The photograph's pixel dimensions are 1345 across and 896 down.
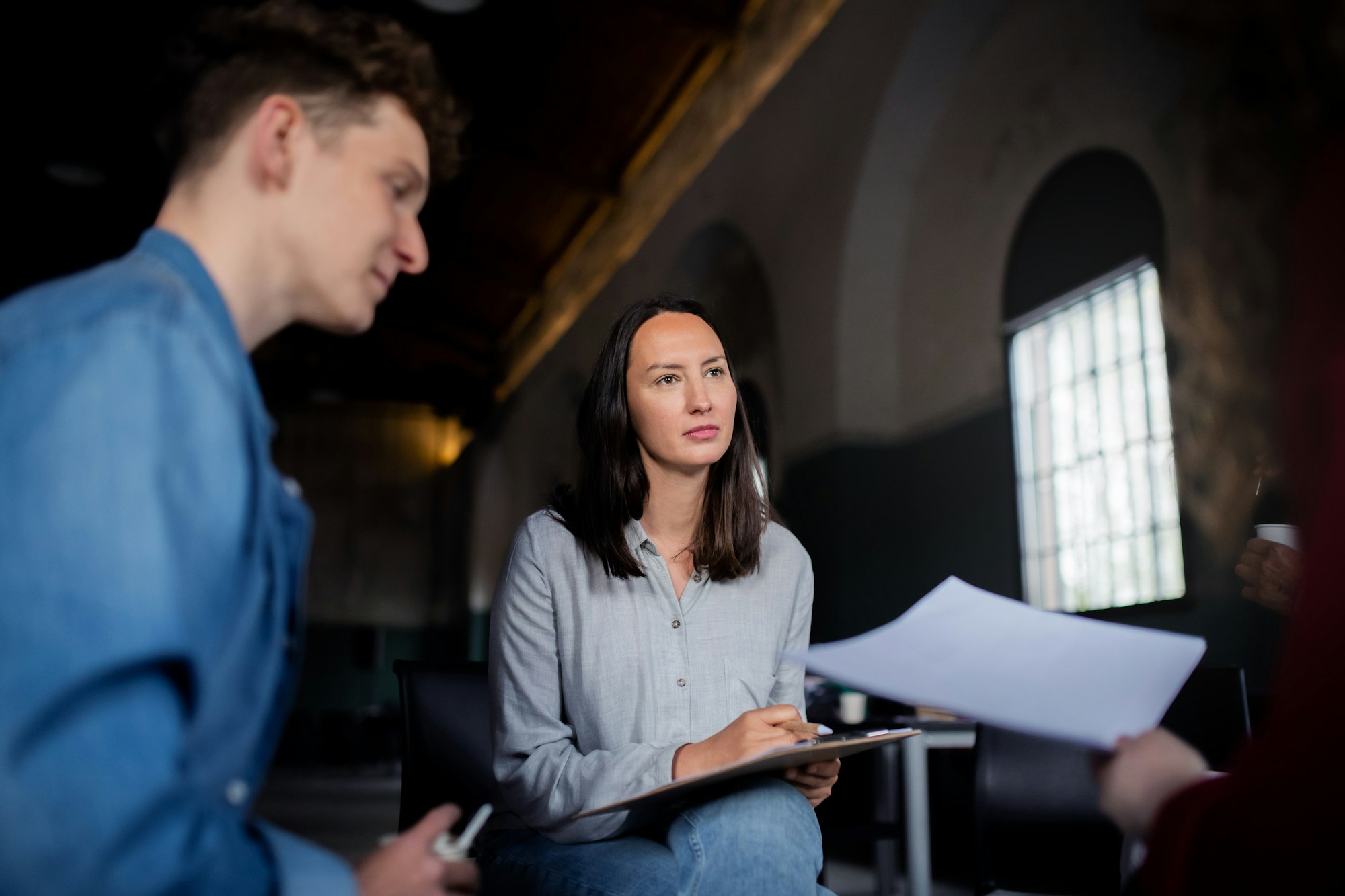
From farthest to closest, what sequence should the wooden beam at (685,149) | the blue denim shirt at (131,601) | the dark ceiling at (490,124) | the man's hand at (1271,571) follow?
the dark ceiling at (490,124) < the wooden beam at (685,149) < the man's hand at (1271,571) < the blue denim shirt at (131,601)

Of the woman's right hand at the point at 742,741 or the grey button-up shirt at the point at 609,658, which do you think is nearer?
the woman's right hand at the point at 742,741

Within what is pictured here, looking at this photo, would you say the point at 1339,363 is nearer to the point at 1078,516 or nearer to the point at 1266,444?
the point at 1266,444

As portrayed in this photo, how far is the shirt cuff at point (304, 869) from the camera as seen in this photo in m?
0.74

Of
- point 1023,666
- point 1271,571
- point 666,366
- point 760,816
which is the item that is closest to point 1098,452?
point 1271,571

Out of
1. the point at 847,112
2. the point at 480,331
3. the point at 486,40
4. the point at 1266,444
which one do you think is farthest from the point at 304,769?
the point at 1266,444

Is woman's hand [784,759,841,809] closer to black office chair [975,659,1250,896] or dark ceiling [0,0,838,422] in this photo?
black office chair [975,659,1250,896]

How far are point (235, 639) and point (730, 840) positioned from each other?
797 mm

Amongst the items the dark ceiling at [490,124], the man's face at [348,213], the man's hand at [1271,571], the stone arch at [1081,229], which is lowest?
the man's hand at [1271,571]

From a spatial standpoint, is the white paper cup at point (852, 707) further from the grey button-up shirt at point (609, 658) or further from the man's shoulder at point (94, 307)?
the man's shoulder at point (94, 307)

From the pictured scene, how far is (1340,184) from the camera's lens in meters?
0.75

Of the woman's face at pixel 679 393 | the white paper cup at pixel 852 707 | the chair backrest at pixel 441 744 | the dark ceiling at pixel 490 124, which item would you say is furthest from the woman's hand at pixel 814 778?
the dark ceiling at pixel 490 124

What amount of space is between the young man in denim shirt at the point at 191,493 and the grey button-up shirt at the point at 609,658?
0.65 meters

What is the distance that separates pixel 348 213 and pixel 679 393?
40.4 inches

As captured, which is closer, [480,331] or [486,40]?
[486,40]
